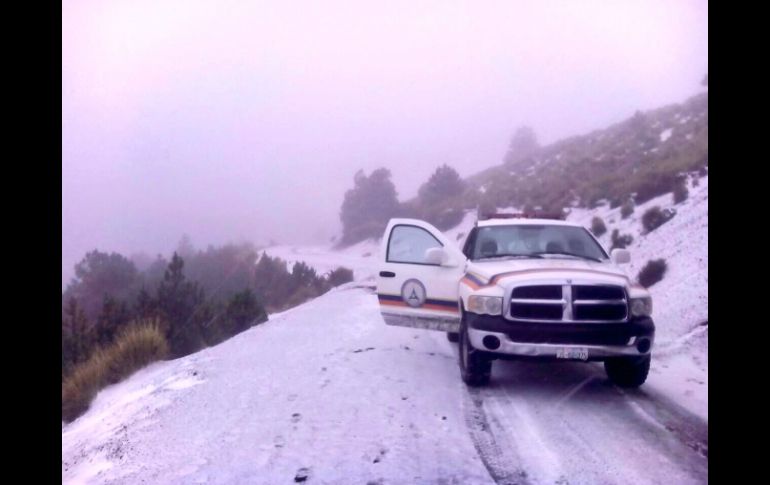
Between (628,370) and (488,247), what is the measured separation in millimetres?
2211

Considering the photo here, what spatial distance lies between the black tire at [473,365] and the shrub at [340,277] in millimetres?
15310

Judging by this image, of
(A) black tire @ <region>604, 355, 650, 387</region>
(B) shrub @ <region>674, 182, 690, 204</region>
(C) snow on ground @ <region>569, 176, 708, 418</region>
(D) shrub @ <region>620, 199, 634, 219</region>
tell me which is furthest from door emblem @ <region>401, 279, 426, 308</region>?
(D) shrub @ <region>620, 199, 634, 219</region>

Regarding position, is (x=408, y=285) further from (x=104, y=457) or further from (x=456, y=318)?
(x=104, y=457)

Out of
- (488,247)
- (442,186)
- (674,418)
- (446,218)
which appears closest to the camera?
(674,418)

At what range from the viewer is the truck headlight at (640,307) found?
21.1 ft

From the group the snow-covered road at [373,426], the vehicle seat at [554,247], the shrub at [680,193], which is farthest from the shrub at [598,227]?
the vehicle seat at [554,247]

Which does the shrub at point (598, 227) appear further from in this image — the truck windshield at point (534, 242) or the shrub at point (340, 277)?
the truck windshield at point (534, 242)

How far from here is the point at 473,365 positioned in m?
6.71

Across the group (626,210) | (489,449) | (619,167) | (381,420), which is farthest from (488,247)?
(619,167)

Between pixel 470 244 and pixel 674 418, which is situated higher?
pixel 470 244

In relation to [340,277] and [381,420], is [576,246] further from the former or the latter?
[340,277]

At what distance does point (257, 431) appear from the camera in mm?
5266

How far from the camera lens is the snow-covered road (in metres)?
4.54
